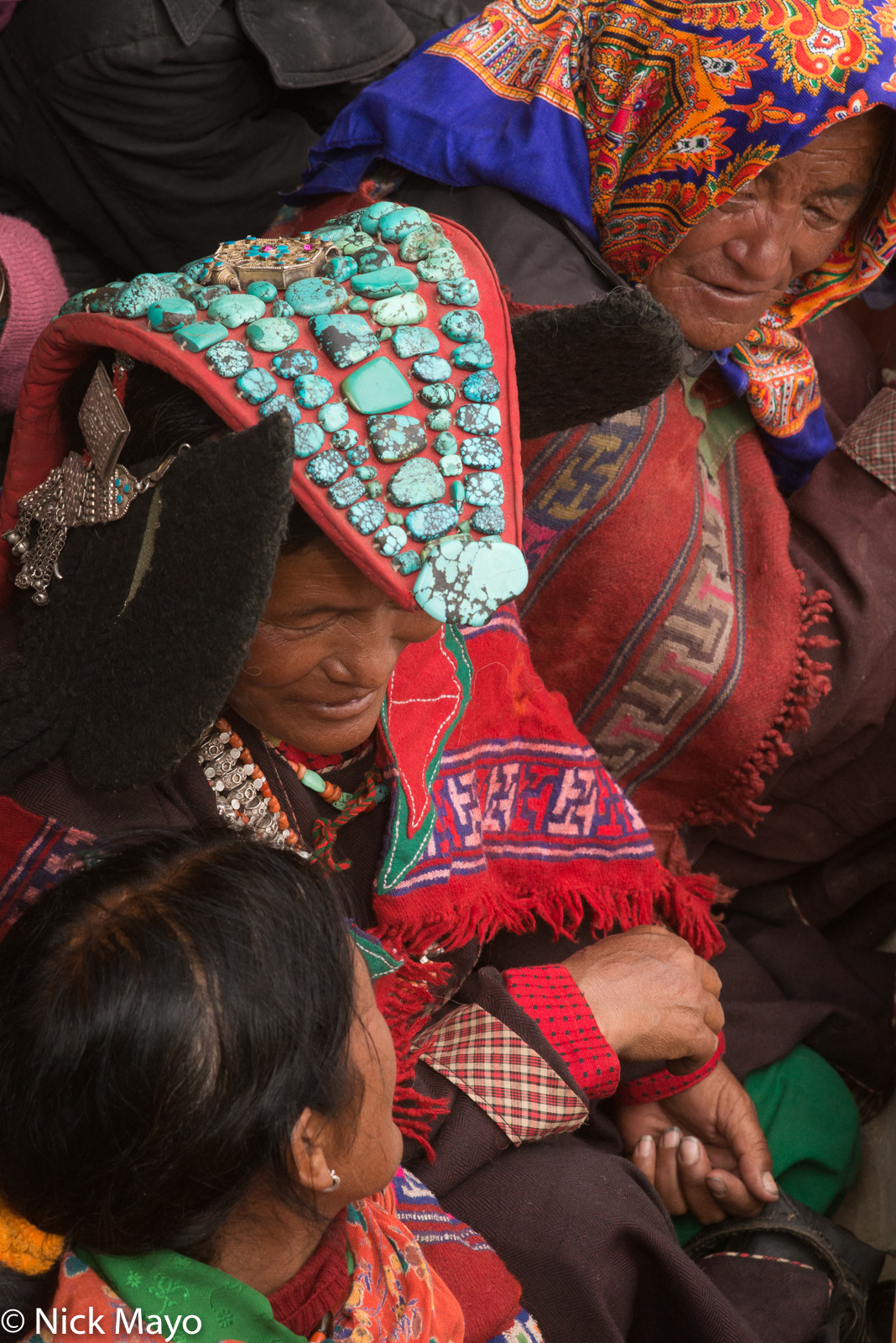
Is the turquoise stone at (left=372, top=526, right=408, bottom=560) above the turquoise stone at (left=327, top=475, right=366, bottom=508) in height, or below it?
below

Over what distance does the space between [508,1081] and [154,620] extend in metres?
0.75

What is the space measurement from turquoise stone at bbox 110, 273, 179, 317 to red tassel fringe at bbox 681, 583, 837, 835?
1.31m

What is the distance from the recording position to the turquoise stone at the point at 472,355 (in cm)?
108

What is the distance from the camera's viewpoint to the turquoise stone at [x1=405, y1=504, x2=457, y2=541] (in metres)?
1.04

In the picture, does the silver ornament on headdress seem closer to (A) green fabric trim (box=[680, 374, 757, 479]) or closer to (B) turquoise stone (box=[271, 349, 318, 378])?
(B) turquoise stone (box=[271, 349, 318, 378])

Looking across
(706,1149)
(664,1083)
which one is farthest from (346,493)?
(706,1149)

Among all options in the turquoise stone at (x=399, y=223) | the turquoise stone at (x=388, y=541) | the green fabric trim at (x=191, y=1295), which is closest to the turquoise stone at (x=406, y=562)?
the turquoise stone at (x=388, y=541)

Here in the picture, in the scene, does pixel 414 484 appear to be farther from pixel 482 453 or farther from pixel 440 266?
pixel 440 266

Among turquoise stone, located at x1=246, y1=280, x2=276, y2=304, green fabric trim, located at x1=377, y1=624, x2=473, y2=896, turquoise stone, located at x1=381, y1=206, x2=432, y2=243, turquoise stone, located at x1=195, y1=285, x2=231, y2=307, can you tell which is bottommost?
green fabric trim, located at x1=377, y1=624, x2=473, y2=896

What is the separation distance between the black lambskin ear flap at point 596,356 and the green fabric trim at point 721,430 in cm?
73

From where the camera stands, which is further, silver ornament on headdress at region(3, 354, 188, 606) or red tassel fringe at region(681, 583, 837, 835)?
red tassel fringe at region(681, 583, 837, 835)

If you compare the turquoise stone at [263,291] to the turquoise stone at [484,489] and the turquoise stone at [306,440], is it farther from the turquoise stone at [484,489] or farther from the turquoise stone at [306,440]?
the turquoise stone at [484,489]

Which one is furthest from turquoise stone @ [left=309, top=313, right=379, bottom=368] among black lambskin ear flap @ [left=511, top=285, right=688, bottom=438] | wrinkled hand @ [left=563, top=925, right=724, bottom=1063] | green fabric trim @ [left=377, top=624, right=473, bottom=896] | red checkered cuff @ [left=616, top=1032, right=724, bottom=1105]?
red checkered cuff @ [left=616, top=1032, right=724, bottom=1105]

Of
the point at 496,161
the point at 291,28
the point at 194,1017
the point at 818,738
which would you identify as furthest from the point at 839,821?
the point at 291,28
